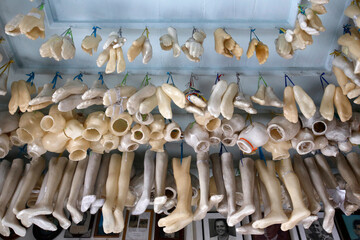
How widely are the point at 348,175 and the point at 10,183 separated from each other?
187 centimetres

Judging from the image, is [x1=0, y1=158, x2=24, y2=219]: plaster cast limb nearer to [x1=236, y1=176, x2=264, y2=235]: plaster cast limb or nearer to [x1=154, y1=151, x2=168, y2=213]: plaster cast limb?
[x1=154, y1=151, x2=168, y2=213]: plaster cast limb

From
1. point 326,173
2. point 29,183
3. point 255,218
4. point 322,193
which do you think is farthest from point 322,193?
point 29,183

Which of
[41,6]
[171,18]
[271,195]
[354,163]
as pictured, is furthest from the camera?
[354,163]

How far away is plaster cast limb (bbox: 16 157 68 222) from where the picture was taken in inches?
64.9

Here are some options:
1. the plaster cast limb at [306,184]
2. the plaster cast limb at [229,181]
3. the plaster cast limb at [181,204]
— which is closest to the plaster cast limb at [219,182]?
the plaster cast limb at [229,181]

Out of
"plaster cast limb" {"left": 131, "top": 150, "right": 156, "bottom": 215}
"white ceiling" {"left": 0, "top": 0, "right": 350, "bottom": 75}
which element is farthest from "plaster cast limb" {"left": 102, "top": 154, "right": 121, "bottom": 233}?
"white ceiling" {"left": 0, "top": 0, "right": 350, "bottom": 75}

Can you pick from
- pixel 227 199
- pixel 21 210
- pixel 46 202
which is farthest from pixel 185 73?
pixel 21 210

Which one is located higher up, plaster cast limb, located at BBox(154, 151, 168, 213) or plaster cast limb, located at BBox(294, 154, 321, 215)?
plaster cast limb, located at BBox(154, 151, 168, 213)

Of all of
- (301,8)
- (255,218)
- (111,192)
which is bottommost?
(255,218)

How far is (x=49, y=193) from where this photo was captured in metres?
1.76

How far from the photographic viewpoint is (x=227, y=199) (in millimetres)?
1798

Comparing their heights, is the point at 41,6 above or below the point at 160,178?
above

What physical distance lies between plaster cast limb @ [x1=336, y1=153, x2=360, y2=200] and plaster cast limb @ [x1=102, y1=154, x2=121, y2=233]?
4.14 feet

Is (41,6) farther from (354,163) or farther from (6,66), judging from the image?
(354,163)
